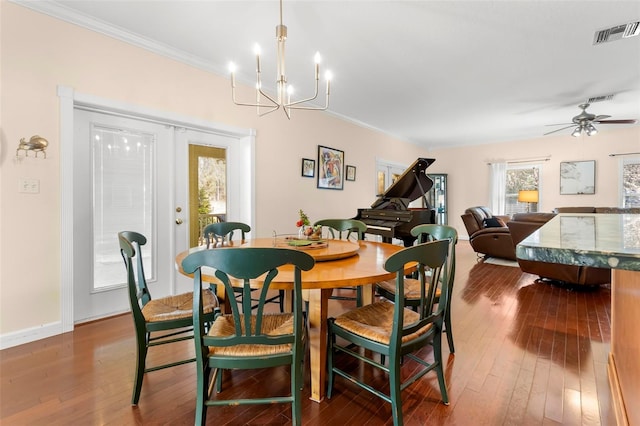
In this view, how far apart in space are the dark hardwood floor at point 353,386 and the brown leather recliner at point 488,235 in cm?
253

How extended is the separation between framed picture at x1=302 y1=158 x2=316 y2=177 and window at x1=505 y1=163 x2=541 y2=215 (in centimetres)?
555

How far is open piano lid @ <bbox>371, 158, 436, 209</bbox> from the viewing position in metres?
4.05

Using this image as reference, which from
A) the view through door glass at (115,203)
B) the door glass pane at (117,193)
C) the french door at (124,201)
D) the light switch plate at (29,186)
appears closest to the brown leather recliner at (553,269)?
the french door at (124,201)

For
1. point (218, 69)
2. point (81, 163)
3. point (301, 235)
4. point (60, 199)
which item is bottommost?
point (301, 235)

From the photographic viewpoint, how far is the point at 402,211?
4070mm

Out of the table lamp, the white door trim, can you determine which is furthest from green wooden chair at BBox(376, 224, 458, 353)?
the table lamp

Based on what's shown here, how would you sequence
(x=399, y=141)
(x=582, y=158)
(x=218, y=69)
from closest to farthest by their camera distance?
1. (x=218, y=69)
2. (x=582, y=158)
3. (x=399, y=141)

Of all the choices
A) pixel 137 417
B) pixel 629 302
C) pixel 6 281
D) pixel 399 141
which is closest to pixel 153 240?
pixel 6 281

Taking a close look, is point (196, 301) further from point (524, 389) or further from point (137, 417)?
point (524, 389)

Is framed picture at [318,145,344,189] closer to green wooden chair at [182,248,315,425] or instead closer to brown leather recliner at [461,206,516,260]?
brown leather recliner at [461,206,516,260]

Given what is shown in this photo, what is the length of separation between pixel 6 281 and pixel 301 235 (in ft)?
7.30

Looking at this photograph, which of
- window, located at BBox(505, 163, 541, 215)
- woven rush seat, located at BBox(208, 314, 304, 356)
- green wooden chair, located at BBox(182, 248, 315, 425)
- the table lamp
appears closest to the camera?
green wooden chair, located at BBox(182, 248, 315, 425)

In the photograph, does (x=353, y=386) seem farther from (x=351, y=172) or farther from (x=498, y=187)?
(x=498, y=187)

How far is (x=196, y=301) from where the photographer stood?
131cm
